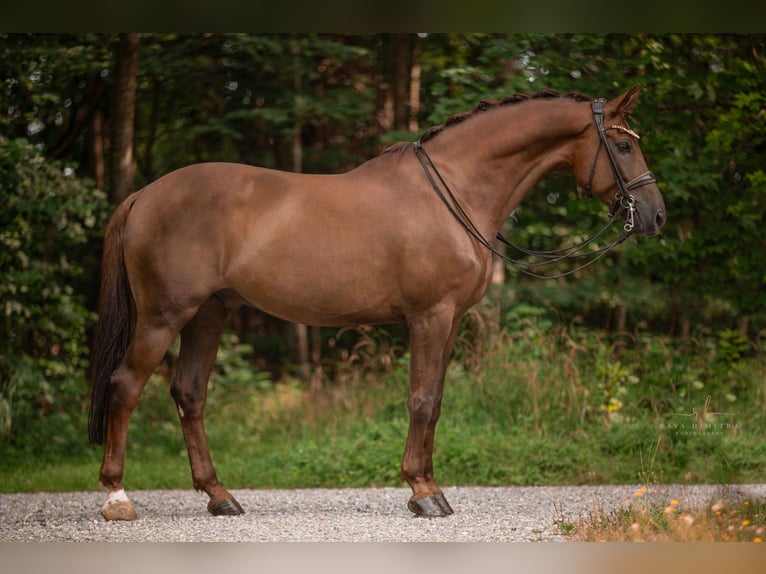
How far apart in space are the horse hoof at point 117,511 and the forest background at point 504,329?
2025 mm

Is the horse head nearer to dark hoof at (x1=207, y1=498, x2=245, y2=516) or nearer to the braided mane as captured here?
the braided mane

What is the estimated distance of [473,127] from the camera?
19.3 feet

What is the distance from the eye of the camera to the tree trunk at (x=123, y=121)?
402 inches

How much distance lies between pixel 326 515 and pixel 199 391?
1192mm

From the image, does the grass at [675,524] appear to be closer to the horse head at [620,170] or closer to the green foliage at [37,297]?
the horse head at [620,170]

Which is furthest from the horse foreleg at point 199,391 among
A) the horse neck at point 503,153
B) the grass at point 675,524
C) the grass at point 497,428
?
the grass at point 675,524

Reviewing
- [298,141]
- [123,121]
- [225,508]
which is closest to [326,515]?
[225,508]

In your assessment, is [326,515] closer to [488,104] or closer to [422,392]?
[422,392]

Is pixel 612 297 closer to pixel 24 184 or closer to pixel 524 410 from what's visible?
pixel 524 410

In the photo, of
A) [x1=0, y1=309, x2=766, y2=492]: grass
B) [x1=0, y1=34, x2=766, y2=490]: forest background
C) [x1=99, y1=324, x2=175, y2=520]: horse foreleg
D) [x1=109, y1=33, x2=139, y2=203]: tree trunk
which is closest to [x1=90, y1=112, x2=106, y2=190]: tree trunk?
[x1=0, y1=34, x2=766, y2=490]: forest background

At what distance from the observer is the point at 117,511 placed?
18.4ft

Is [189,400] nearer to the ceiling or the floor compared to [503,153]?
nearer to the floor

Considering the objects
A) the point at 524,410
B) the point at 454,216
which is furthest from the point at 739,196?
the point at 454,216
